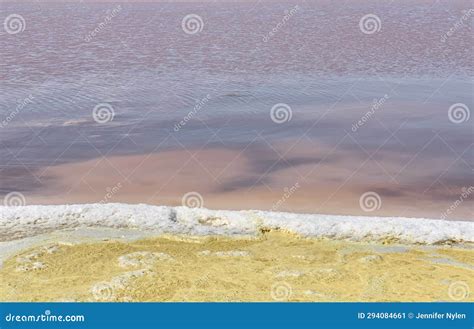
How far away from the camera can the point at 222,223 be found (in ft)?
31.1

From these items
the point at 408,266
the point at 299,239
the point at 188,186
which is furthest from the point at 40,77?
the point at 408,266

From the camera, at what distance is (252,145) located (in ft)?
43.0

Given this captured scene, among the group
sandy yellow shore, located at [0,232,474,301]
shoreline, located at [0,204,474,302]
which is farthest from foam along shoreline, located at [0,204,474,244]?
sandy yellow shore, located at [0,232,474,301]

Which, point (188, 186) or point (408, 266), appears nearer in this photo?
point (408, 266)

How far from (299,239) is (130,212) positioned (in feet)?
7.18

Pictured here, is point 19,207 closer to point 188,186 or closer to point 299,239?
point 188,186

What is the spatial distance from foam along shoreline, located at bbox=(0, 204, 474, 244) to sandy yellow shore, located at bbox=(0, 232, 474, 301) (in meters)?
0.15

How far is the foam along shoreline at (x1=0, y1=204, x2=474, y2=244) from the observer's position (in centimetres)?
923

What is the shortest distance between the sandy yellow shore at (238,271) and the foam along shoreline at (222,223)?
0.15 m

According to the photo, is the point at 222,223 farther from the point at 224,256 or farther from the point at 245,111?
the point at 245,111

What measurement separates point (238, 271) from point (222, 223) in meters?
1.28

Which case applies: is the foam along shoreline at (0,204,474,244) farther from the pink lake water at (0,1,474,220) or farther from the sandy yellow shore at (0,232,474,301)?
the pink lake water at (0,1,474,220)

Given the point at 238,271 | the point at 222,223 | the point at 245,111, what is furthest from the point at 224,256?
the point at 245,111

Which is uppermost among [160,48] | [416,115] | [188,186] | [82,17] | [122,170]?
[82,17]
